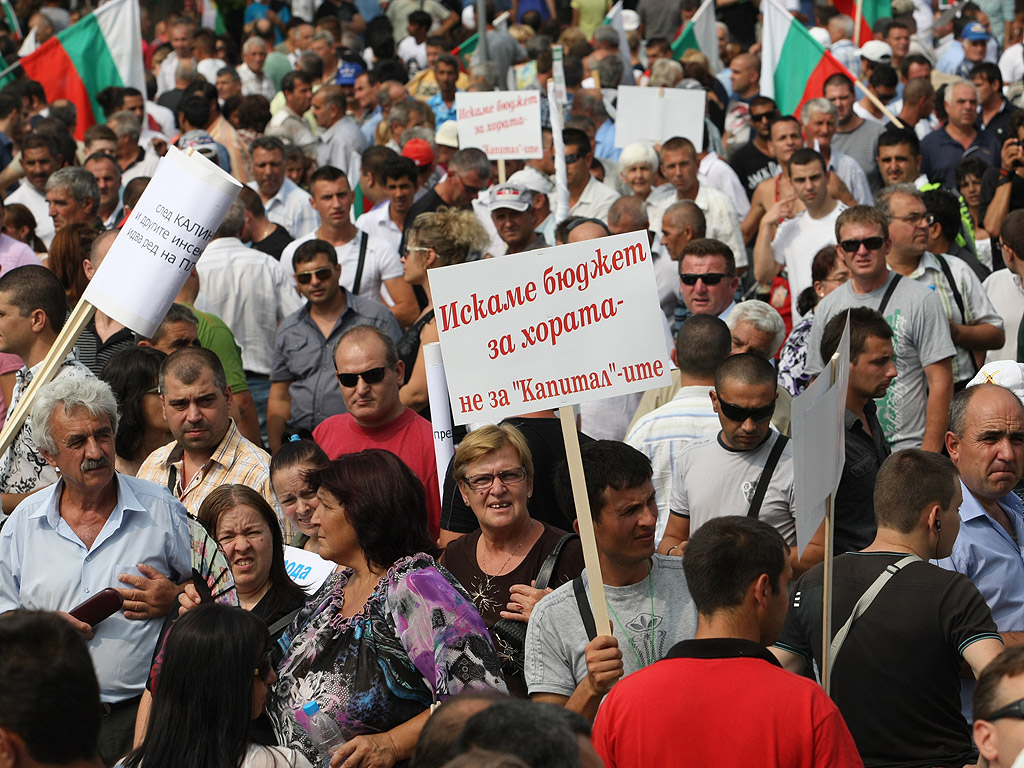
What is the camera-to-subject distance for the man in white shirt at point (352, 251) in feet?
30.3

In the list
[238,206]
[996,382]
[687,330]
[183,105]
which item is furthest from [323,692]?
[183,105]

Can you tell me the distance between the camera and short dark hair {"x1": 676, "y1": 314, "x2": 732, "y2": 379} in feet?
20.5

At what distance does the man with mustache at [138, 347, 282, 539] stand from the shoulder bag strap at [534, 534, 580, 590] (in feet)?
5.11

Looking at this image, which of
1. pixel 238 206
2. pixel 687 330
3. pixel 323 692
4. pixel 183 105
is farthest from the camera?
pixel 183 105

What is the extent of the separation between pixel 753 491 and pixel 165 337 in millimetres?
3119

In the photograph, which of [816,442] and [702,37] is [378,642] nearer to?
[816,442]

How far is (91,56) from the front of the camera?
14500mm

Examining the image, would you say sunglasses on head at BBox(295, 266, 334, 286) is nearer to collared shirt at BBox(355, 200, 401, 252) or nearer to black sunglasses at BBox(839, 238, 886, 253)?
collared shirt at BBox(355, 200, 401, 252)

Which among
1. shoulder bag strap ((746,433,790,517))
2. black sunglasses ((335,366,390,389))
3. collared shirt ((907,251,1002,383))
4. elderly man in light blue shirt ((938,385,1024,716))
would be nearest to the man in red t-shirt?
black sunglasses ((335,366,390,389))

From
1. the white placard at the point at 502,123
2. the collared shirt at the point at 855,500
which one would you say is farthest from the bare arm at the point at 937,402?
the white placard at the point at 502,123

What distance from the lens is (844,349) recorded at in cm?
425

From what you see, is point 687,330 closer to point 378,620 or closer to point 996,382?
point 996,382

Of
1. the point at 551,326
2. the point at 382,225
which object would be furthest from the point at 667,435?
the point at 382,225

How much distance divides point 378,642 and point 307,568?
154cm
